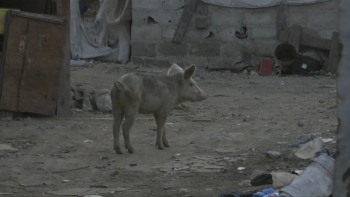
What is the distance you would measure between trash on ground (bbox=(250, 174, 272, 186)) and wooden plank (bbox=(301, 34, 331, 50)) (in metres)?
11.8

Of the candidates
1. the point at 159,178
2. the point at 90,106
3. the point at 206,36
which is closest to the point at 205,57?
the point at 206,36

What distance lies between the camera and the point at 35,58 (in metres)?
10.5

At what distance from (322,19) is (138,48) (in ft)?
15.6

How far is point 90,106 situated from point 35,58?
5.00 ft

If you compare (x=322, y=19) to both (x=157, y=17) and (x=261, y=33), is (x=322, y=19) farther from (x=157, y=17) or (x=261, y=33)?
(x=157, y=17)

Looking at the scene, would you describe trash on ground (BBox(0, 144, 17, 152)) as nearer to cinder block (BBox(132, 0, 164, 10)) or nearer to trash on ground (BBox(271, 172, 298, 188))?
trash on ground (BBox(271, 172, 298, 188))

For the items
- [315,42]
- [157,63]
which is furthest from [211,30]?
[315,42]

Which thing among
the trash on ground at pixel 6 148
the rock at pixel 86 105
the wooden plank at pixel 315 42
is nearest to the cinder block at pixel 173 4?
the wooden plank at pixel 315 42

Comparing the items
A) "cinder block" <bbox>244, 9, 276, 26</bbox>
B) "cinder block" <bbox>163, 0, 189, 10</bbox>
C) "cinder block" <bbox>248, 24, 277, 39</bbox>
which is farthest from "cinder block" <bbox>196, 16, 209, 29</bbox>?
"cinder block" <bbox>248, 24, 277, 39</bbox>

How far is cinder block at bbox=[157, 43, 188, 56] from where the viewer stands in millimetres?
18344

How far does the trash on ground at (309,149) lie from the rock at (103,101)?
4645 millimetres

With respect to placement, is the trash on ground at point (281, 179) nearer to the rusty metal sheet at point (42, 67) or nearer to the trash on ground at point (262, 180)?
the trash on ground at point (262, 180)

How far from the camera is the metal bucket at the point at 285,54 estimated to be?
17.5m

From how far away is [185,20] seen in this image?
18188 mm
